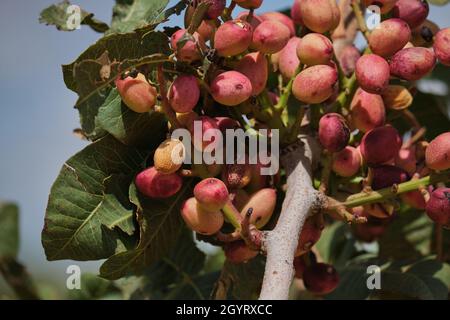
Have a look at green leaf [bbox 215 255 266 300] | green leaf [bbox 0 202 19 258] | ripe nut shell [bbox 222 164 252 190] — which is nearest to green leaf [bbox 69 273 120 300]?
green leaf [bbox 0 202 19 258]

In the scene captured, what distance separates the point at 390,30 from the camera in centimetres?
94

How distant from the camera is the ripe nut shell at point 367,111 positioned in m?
0.97

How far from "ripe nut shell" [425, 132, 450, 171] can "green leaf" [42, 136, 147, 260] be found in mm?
380

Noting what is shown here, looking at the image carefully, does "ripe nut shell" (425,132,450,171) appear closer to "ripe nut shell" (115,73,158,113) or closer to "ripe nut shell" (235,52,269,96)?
"ripe nut shell" (235,52,269,96)

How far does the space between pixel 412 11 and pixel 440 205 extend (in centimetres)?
30

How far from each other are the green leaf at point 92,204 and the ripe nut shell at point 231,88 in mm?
168

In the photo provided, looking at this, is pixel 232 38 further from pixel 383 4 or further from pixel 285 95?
pixel 383 4

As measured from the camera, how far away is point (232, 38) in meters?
0.87

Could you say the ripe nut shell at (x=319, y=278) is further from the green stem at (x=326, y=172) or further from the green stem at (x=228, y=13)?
the green stem at (x=228, y=13)

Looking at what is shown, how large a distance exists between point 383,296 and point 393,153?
0.46 meters

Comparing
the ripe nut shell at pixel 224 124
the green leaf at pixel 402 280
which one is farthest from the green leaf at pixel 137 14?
the green leaf at pixel 402 280

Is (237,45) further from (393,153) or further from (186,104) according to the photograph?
(393,153)

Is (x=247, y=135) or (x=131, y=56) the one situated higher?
(x=131, y=56)
